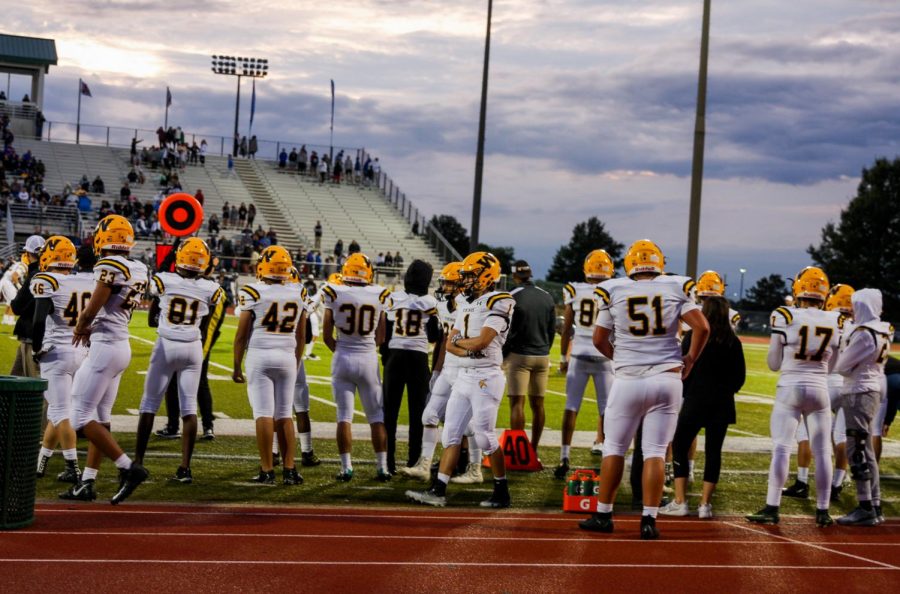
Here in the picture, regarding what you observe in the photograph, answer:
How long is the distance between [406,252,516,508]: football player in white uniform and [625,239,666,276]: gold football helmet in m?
1.07

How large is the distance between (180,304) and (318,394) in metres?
8.53

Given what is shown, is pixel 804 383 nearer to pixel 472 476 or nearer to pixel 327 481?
pixel 472 476

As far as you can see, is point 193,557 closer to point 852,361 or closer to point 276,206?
point 852,361

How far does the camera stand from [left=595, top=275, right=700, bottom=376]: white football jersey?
7.54m

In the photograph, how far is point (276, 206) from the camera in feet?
161

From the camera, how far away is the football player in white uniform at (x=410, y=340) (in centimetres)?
981

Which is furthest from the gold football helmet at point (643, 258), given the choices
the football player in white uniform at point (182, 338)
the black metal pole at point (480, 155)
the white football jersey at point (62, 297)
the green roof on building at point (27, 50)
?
the green roof on building at point (27, 50)

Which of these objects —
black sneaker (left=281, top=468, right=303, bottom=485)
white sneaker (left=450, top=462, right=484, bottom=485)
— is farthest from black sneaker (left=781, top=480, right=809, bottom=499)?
black sneaker (left=281, top=468, right=303, bottom=485)

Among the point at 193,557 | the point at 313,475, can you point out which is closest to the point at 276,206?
the point at 313,475

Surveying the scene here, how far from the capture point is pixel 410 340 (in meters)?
9.88

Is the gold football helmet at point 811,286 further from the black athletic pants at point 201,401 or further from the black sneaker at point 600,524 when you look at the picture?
the black athletic pants at point 201,401

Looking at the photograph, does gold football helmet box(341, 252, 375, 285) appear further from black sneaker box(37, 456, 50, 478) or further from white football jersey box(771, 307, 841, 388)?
white football jersey box(771, 307, 841, 388)

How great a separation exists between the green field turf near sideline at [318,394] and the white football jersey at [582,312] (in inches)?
164

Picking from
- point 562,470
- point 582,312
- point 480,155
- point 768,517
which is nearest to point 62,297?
point 562,470
